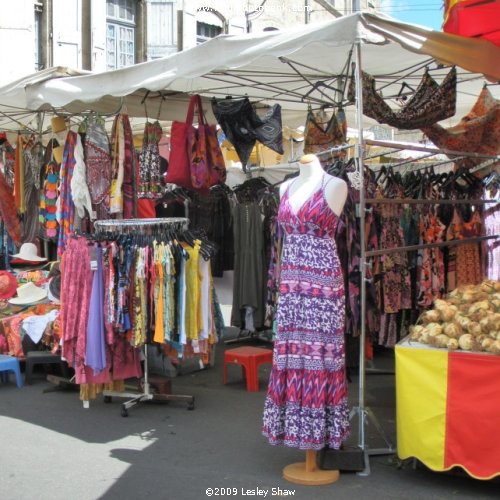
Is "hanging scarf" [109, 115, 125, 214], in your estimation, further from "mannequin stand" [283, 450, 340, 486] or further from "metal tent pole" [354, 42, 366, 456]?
"mannequin stand" [283, 450, 340, 486]

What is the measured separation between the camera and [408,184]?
21.0 ft

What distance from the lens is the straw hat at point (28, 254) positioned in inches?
325

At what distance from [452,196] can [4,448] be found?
4.00 metres

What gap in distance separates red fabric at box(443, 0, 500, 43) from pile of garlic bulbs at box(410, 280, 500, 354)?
1.65 m

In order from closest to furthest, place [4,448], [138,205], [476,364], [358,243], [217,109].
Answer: [476,364] < [358,243] < [4,448] < [217,109] < [138,205]

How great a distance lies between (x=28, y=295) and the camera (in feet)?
24.5

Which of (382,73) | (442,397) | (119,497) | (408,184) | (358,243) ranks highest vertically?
(382,73)

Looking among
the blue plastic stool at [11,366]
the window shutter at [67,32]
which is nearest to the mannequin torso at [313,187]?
the blue plastic stool at [11,366]

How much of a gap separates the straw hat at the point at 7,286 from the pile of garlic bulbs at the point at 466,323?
4.62 m

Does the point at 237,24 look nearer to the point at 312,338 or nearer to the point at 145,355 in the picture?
the point at 145,355

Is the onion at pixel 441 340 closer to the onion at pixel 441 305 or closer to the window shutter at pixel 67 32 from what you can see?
the onion at pixel 441 305

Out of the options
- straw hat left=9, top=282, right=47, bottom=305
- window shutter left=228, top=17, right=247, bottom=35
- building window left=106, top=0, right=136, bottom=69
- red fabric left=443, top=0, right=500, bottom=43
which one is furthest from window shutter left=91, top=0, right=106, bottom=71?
red fabric left=443, top=0, right=500, bottom=43

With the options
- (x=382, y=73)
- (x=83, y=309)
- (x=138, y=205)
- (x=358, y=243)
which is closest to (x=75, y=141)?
(x=138, y=205)

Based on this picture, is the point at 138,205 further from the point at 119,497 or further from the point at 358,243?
the point at 119,497
